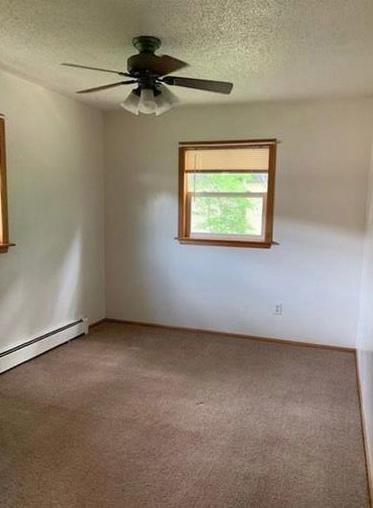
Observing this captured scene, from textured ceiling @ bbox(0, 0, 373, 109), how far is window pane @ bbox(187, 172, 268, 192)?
3.24 feet

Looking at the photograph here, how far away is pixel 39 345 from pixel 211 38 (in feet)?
9.81

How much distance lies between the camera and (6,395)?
3.03m

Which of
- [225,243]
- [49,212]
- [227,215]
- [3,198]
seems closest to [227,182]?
[227,215]

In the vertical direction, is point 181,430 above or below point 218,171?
below

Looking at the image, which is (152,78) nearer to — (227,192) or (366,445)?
(227,192)

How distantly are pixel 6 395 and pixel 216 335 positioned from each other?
226 centimetres

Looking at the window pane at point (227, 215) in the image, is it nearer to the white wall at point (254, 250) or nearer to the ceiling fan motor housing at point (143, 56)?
the white wall at point (254, 250)

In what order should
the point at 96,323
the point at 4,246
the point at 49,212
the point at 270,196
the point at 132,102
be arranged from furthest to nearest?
the point at 96,323 < the point at 270,196 < the point at 49,212 < the point at 4,246 < the point at 132,102

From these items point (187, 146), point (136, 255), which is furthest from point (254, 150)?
point (136, 255)

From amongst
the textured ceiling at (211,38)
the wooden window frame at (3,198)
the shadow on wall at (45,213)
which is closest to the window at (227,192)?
the textured ceiling at (211,38)

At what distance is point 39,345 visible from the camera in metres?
3.83

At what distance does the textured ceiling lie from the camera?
2156 millimetres

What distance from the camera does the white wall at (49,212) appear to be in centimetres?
352

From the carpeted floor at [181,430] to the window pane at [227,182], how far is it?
5.61 ft
